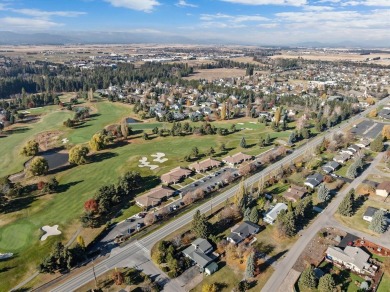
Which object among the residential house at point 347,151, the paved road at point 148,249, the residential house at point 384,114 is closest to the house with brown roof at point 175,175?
the paved road at point 148,249

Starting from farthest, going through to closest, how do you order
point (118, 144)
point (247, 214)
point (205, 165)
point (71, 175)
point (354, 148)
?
point (118, 144)
point (354, 148)
point (205, 165)
point (71, 175)
point (247, 214)

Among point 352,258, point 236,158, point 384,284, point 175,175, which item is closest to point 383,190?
point 352,258

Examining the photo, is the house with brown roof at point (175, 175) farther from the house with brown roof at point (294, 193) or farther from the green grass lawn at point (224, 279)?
the green grass lawn at point (224, 279)

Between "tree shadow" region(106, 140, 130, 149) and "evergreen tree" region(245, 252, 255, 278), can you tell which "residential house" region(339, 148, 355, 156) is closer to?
"evergreen tree" region(245, 252, 255, 278)

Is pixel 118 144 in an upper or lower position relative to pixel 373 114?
lower

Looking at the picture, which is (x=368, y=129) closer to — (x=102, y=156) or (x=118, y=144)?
(x=118, y=144)

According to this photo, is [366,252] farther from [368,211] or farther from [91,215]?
[91,215]

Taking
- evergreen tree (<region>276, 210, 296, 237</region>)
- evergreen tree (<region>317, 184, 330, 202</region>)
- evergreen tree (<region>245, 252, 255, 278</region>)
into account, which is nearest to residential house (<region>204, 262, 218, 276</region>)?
evergreen tree (<region>245, 252, 255, 278</region>)

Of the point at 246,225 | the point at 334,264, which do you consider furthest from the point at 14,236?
the point at 334,264

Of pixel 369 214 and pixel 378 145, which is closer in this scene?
pixel 369 214
